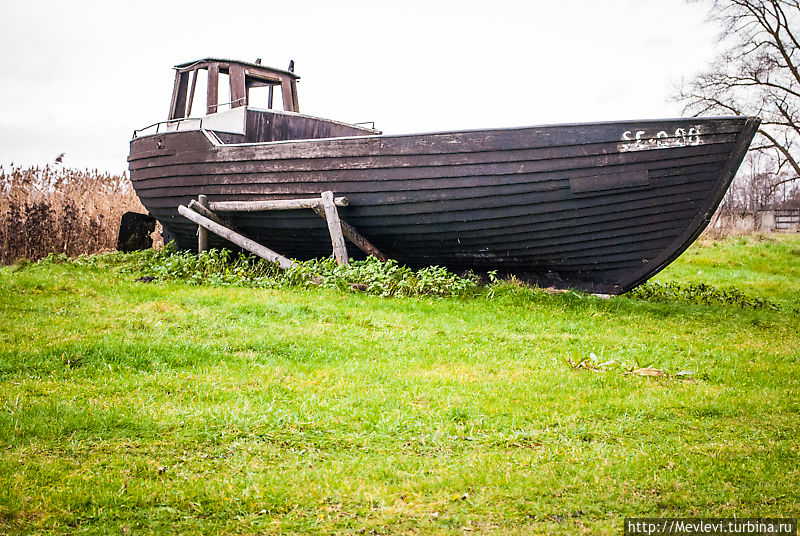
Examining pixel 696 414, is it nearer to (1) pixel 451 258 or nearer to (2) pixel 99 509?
(2) pixel 99 509

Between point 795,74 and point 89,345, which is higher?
point 795,74

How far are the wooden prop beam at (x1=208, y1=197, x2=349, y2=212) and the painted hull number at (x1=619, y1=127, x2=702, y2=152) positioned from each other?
361 centimetres

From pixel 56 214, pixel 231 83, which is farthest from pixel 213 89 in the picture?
pixel 56 214

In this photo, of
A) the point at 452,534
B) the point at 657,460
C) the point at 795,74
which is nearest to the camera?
the point at 452,534

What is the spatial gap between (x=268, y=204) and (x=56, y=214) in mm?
6191

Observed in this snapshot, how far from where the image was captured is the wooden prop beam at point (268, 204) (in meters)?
9.50

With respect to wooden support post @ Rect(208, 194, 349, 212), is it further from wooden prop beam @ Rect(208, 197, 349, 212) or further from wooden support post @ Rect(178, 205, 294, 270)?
wooden support post @ Rect(178, 205, 294, 270)

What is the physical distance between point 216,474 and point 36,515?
727 millimetres

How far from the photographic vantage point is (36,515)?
2811 mm

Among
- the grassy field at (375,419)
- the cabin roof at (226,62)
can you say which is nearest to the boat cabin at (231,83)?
the cabin roof at (226,62)

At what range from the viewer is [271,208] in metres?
10.0

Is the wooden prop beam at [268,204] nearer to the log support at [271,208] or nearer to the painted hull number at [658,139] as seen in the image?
the log support at [271,208]

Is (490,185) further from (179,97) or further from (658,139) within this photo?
(179,97)

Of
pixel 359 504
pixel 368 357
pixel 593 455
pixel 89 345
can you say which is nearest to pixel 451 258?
pixel 368 357
